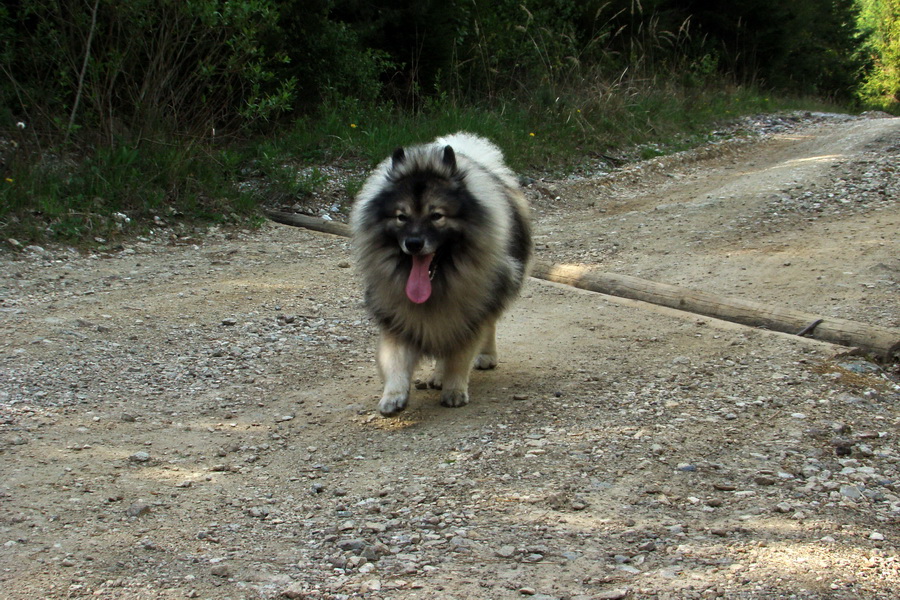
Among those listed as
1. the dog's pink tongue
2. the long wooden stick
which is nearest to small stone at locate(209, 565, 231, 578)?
the dog's pink tongue

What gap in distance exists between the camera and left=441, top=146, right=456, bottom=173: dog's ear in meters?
4.45

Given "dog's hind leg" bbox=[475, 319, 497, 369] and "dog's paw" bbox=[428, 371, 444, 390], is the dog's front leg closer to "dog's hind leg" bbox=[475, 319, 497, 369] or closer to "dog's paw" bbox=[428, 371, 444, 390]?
"dog's paw" bbox=[428, 371, 444, 390]

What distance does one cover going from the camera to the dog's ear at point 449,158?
175 inches

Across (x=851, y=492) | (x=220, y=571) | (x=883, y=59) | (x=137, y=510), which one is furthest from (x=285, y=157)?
(x=883, y=59)

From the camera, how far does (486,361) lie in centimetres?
538

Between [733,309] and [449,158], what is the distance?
2.52 meters

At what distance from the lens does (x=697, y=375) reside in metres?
4.97

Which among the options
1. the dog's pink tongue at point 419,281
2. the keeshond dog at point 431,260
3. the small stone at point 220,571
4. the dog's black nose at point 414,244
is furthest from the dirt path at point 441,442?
the dog's black nose at point 414,244

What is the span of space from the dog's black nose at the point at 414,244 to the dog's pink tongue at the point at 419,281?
0.37ft

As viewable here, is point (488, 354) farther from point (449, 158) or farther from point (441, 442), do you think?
point (449, 158)

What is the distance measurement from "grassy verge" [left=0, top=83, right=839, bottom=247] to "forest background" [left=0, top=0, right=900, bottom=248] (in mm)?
25

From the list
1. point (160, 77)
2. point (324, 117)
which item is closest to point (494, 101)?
point (324, 117)

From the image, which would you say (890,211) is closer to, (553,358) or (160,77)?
(553,358)

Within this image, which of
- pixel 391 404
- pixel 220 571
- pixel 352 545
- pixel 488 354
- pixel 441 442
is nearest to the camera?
pixel 220 571
